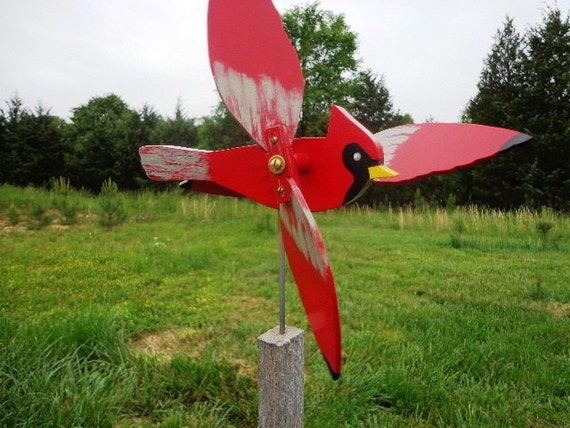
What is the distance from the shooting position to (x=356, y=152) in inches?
43.3

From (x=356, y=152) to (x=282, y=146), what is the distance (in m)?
0.25

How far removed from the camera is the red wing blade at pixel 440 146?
4.00ft

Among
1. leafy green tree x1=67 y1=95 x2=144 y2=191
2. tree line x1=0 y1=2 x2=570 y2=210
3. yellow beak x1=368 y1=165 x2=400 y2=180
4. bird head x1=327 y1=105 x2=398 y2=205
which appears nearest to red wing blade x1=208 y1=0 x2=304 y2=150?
bird head x1=327 y1=105 x2=398 y2=205

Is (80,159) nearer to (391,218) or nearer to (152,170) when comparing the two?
(391,218)

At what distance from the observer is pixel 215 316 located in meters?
3.36

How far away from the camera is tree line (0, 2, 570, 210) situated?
1224cm

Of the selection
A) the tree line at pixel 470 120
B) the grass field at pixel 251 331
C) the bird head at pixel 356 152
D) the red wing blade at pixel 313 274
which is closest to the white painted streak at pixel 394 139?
the bird head at pixel 356 152

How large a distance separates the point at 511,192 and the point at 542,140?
184cm

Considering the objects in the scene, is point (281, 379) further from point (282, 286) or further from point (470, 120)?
point (470, 120)

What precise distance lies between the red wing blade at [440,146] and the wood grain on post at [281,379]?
706 millimetres

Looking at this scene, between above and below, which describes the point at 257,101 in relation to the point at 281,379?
above

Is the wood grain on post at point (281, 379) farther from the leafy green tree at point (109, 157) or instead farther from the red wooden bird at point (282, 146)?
the leafy green tree at point (109, 157)

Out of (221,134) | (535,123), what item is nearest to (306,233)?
(535,123)

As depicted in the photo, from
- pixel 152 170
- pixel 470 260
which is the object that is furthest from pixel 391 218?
pixel 152 170
